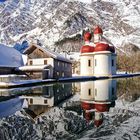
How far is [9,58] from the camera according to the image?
57531mm

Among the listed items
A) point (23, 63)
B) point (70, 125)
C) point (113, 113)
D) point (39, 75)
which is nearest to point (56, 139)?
point (70, 125)

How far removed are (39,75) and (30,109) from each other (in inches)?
1357

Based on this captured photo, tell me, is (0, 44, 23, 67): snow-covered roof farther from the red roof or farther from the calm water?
the calm water

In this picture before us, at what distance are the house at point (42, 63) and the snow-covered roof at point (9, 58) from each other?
2.20 metres

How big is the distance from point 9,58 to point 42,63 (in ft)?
18.8

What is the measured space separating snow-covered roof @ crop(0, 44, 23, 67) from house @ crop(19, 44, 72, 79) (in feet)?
7.20

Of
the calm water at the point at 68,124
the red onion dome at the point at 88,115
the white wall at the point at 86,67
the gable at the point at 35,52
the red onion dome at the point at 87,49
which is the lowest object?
the calm water at the point at 68,124

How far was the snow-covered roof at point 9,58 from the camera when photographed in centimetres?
5369

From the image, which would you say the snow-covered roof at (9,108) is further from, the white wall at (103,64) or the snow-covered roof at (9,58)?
the white wall at (103,64)

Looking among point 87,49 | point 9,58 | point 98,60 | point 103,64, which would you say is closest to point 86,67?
point 87,49

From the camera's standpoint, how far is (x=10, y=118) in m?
15.6

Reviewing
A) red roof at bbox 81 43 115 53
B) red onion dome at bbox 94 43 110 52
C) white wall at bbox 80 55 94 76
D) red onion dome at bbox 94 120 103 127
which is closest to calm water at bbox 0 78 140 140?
red onion dome at bbox 94 120 103 127

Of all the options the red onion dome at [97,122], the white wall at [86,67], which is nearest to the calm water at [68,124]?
the red onion dome at [97,122]

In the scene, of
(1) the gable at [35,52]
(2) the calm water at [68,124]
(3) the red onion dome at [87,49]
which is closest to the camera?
(2) the calm water at [68,124]
